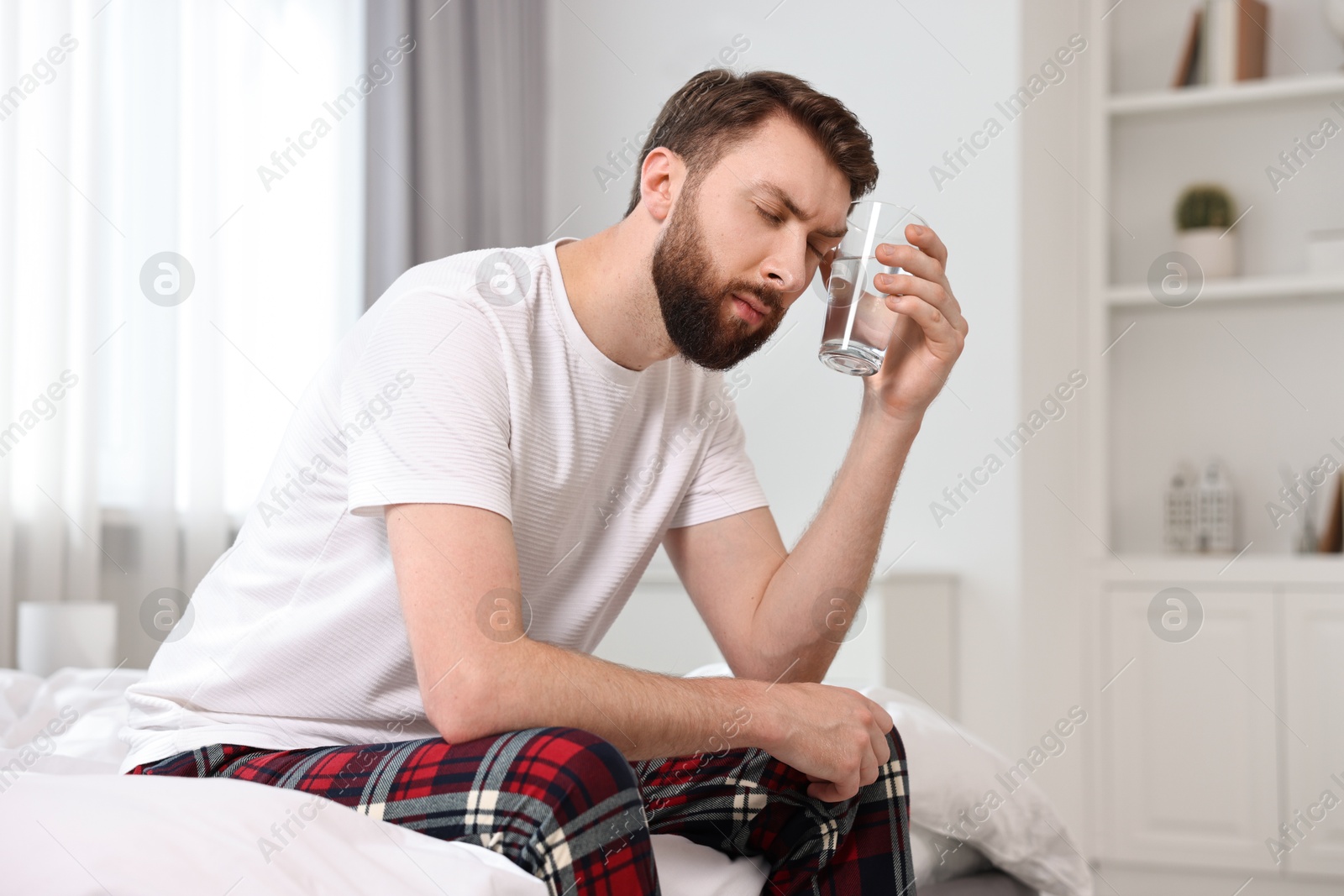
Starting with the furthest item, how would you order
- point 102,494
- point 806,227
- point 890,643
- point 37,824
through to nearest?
1. point 890,643
2. point 102,494
3. point 806,227
4. point 37,824

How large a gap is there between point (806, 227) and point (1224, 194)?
1.94 meters

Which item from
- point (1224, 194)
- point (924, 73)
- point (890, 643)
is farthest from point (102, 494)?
point (1224, 194)

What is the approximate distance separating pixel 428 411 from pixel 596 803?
12.6 inches

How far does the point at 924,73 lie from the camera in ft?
7.53

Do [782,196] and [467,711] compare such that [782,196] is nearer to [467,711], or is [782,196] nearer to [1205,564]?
[467,711]

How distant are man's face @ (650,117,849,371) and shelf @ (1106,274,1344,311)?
5.65 ft

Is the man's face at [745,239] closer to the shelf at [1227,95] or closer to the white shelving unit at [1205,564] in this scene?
the white shelving unit at [1205,564]

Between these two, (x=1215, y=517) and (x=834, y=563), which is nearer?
(x=834, y=563)

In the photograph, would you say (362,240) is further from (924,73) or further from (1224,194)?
(1224,194)

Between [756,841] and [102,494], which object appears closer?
[756,841]

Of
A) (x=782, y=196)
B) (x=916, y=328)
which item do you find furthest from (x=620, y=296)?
(x=916, y=328)

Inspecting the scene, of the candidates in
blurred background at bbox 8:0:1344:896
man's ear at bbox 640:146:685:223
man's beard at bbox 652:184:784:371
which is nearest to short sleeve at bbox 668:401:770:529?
man's beard at bbox 652:184:784:371

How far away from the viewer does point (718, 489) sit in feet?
3.78

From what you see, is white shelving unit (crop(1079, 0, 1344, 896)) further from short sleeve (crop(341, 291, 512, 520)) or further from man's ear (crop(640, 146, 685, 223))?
short sleeve (crop(341, 291, 512, 520))
